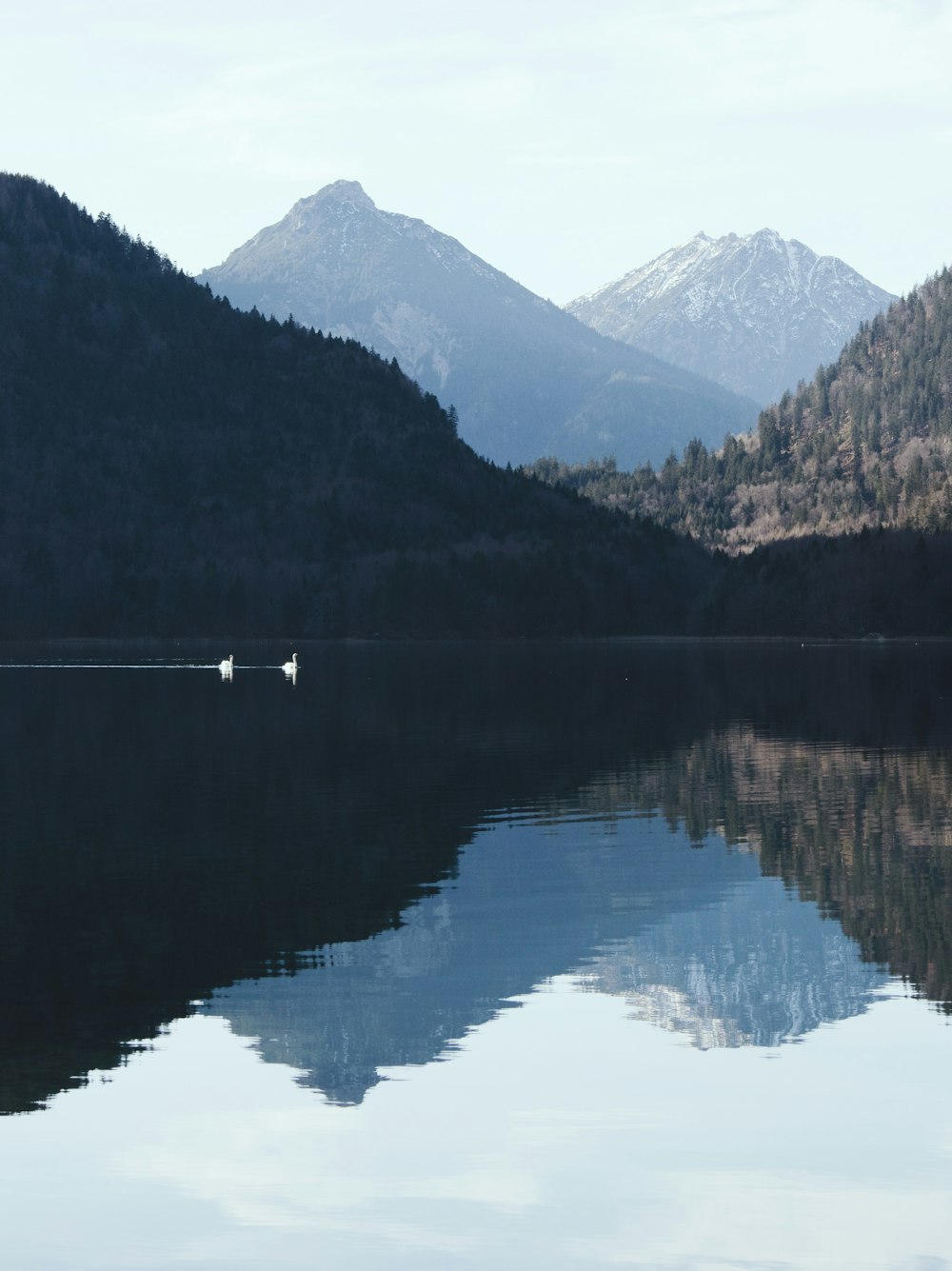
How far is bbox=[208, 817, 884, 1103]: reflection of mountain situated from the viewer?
124 feet

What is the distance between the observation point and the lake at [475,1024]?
89.3ft

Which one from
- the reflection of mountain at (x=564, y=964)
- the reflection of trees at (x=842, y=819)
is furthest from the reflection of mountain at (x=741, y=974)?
the reflection of trees at (x=842, y=819)

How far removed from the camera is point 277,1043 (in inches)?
1443

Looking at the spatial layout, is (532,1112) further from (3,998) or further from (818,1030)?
(3,998)

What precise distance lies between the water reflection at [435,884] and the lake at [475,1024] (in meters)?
0.18

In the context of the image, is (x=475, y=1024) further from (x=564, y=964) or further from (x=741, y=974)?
(x=741, y=974)

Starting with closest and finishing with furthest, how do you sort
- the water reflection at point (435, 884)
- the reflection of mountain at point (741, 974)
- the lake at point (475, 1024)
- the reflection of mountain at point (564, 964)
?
1. the lake at point (475, 1024)
2. the reflection of mountain at point (564, 964)
3. the reflection of mountain at point (741, 974)
4. the water reflection at point (435, 884)

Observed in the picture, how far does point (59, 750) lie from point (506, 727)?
32032mm

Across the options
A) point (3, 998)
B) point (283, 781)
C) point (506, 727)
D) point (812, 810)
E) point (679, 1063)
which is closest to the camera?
point (679, 1063)

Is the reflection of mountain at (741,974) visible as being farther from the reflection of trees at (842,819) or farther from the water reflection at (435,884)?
the reflection of trees at (842,819)

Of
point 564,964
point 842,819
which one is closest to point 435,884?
point 564,964

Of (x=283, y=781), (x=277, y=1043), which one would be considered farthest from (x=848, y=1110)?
(x=283, y=781)

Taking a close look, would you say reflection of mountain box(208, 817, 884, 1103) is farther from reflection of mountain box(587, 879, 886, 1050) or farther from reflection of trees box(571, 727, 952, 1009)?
reflection of trees box(571, 727, 952, 1009)

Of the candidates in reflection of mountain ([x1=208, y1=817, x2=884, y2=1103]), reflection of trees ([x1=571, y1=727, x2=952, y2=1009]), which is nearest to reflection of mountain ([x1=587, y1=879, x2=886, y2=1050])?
reflection of mountain ([x1=208, y1=817, x2=884, y2=1103])
